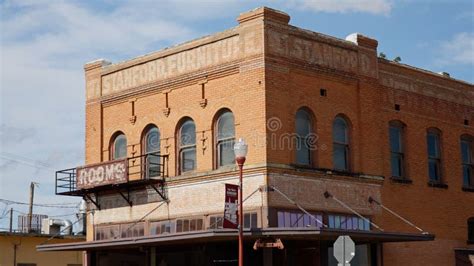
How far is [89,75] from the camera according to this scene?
34688mm

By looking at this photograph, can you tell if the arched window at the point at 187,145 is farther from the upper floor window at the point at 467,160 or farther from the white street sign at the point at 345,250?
the upper floor window at the point at 467,160

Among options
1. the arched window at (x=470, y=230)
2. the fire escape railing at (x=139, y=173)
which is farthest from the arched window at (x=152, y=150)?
the arched window at (x=470, y=230)

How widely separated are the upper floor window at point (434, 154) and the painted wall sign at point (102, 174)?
1179 cm

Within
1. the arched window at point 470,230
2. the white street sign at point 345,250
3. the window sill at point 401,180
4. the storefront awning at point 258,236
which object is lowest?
the white street sign at point 345,250

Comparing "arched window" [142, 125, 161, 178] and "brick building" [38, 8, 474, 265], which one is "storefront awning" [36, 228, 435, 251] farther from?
"arched window" [142, 125, 161, 178]

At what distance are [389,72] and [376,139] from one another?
2872mm

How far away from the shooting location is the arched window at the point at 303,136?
2895cm

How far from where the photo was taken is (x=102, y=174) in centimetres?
3133

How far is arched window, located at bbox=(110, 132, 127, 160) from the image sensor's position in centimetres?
3306

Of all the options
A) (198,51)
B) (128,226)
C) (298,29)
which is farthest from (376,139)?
Result: (128,226)

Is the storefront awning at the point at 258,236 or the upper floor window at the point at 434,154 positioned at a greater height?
the upper floor window at the point at 434,154

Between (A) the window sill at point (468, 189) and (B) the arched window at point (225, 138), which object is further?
(A) the window sill at point (468, 189)

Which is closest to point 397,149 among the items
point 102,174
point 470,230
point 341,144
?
point 341,144

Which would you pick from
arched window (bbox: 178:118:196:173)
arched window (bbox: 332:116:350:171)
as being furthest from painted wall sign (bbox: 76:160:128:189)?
arched window (bbox: 332:116:350:171)
